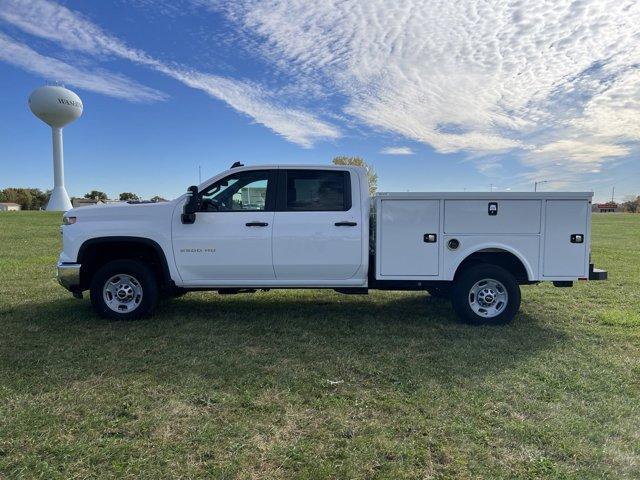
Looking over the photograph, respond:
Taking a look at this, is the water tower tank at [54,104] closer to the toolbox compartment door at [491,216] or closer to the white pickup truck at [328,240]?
the white pickup truck at [328,240]

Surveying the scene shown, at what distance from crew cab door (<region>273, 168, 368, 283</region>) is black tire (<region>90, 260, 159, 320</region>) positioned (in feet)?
5.31

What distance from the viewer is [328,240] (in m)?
5.59

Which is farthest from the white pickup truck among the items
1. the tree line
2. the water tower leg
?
the tree line

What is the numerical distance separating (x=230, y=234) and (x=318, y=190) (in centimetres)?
124

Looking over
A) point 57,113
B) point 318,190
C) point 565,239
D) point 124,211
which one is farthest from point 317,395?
point 57,113

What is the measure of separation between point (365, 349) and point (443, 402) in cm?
134

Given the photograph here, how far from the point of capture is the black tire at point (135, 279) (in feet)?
18.8

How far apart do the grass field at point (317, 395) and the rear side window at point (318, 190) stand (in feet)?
4.95

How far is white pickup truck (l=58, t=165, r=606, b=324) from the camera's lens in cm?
554

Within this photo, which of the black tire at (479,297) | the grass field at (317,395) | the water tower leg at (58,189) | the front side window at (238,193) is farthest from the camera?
the water tower leg at (58,189)

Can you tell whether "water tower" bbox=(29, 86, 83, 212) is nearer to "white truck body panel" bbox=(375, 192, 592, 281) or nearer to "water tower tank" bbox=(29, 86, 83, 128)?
"water tower tank" bbox=(29, 86, 83, 128)

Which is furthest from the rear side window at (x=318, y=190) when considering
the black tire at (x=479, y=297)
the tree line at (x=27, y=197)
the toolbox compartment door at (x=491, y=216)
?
the tree line at (x=27, y=197)

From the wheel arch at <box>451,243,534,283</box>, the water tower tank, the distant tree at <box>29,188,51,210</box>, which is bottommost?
the wheel arch at <box>451,243,534,283</box>

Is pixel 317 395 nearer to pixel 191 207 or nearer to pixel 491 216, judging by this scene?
pixel 191 207
